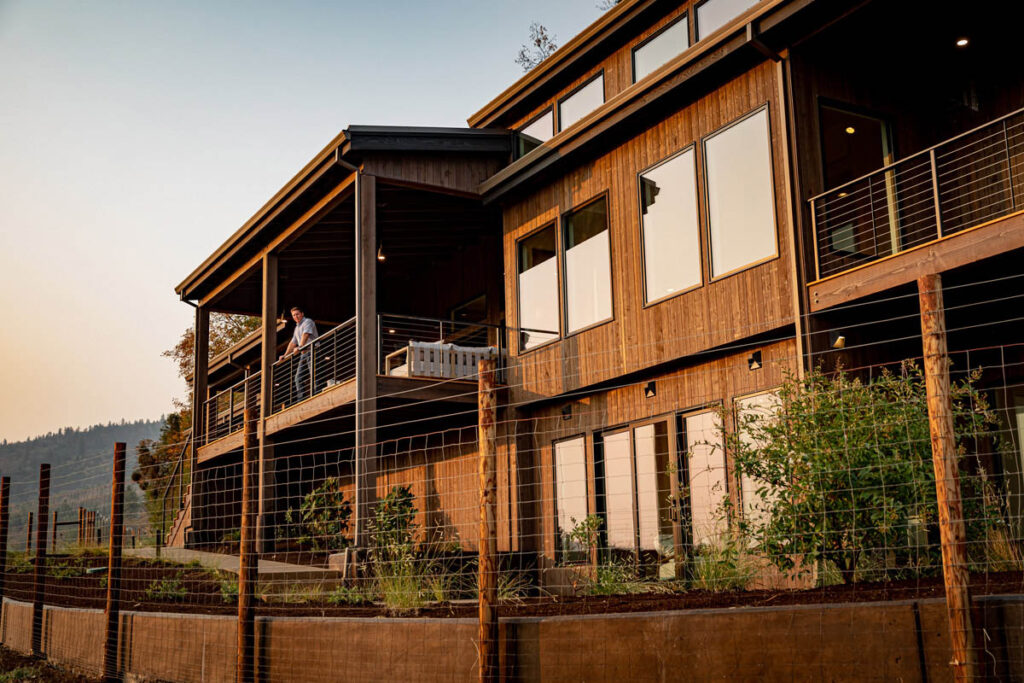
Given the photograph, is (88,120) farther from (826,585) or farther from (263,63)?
(826,585)

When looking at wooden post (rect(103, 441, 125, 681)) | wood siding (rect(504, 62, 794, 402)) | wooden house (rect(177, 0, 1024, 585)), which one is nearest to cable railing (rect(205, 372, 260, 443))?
wooden house (rect(177, 0, 1024, 585))

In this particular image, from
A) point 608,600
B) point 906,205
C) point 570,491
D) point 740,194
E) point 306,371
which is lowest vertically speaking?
point 608,600

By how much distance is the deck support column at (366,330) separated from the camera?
13.7 meters

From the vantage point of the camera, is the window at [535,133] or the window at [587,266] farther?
the window at [535,133]

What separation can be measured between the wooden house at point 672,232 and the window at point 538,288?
0.12 ft

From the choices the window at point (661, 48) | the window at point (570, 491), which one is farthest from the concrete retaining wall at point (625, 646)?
the window at point (661, 48)

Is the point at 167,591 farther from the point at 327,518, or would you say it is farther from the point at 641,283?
the point at 641,283

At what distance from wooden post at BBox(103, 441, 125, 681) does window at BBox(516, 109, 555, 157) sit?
27.1ft

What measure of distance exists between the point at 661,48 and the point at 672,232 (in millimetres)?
3340

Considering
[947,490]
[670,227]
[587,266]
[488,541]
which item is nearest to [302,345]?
[587,266]

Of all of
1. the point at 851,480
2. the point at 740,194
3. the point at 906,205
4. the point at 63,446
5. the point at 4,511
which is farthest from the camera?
the point at 63,446

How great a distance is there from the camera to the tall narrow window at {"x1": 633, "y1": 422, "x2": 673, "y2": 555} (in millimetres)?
11742

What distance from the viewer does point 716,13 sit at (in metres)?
13.0

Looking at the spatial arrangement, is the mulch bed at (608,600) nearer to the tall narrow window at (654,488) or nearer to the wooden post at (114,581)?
the wooden post at (114,581)
